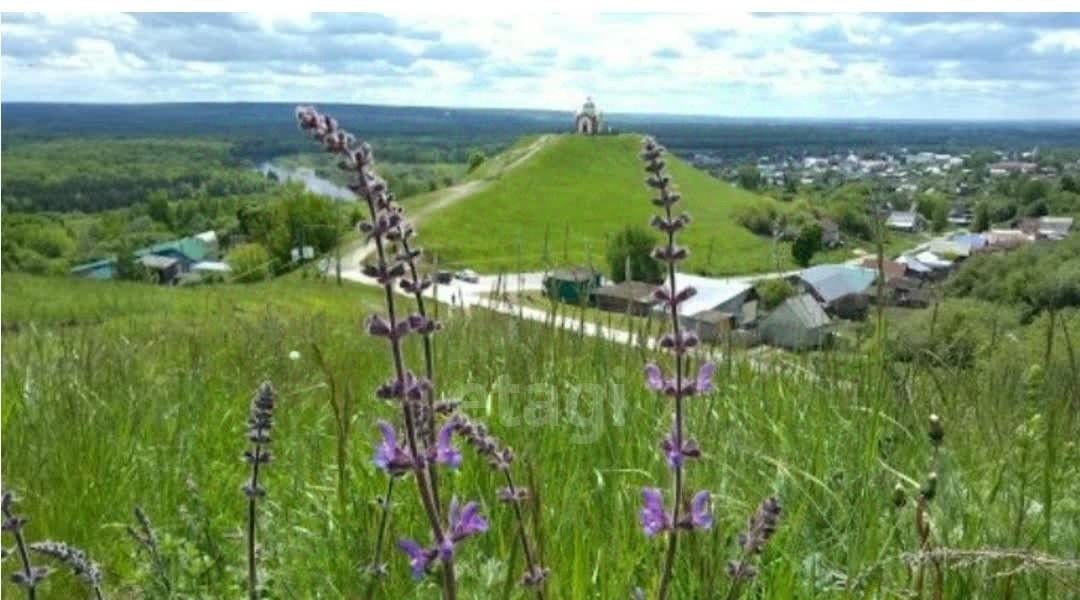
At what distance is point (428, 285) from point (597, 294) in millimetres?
4048

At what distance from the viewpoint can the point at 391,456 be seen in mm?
1330

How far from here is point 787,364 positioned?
4789 millimetres

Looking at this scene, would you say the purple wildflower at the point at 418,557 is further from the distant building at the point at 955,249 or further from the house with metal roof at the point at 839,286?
the distant building at the point at 955,249

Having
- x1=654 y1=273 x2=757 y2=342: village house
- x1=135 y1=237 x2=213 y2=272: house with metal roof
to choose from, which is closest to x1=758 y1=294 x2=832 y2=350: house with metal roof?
x1=654 y1=273 x2=757 y2=342: village house

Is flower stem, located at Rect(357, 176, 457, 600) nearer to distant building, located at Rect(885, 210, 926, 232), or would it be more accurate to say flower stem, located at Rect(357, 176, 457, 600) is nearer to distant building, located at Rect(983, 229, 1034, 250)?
distant building, located at Rect(885, 210, 926, 232)

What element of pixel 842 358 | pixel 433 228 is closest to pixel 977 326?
pixel 842 358

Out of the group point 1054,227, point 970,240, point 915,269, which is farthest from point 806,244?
point 1054,227

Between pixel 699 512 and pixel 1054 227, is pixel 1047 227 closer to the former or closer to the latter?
pixel 1054 227

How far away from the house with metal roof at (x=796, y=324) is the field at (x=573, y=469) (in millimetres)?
368

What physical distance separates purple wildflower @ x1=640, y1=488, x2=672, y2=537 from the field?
0.56 ft

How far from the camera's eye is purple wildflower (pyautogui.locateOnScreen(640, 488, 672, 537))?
4.93ft

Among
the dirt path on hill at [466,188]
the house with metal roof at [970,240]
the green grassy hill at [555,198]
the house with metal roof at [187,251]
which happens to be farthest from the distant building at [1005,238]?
the dirt path on hill at [466,188]

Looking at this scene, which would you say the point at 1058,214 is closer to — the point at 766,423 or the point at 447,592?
the point at 766,423

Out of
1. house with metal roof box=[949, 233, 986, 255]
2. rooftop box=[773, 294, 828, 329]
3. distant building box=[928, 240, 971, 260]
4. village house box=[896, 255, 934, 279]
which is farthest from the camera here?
distant building box=[928, 240, 971, 260]
